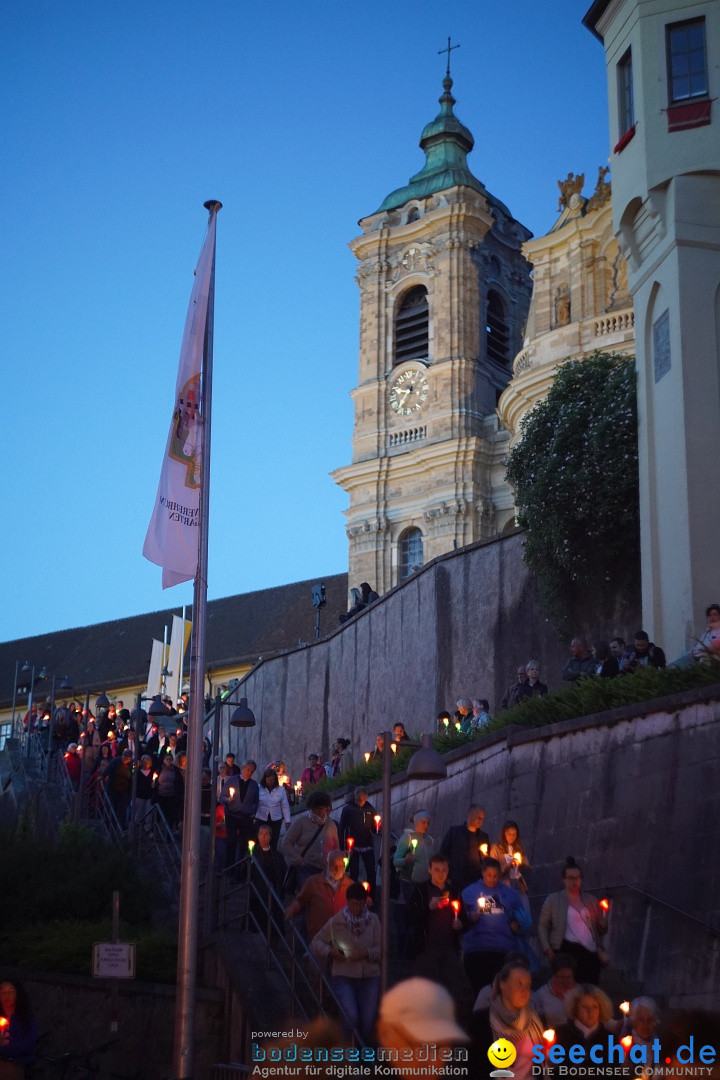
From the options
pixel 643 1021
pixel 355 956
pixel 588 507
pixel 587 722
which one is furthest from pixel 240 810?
pixel 643 1021

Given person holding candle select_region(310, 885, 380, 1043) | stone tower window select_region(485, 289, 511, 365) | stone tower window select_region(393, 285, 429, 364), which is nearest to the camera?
person holding candle select_region(310, 885, 380, 1043)

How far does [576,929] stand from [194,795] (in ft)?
12.8

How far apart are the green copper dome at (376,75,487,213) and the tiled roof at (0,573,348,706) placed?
17796 mm

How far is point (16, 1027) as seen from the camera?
13.3 metres

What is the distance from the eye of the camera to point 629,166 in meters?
24.1

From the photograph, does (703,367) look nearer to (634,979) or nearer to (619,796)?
(619,796)

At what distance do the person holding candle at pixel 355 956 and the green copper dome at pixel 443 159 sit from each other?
5328 cm

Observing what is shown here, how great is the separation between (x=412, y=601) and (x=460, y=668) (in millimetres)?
2539

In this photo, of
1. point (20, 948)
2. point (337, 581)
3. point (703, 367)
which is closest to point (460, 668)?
point (703, 367)

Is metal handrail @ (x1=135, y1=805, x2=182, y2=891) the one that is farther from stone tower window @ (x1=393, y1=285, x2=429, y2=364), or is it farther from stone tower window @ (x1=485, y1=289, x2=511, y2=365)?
stone tower window @ (x1=485, y1=289, x2=511, y2=365)

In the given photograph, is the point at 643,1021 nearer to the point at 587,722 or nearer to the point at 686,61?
the point at 587,722

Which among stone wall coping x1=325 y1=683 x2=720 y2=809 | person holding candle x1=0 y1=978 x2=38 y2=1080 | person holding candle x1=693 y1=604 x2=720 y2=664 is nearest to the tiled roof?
stone wall coping x1=325 y1=683 x2=720 y2=809

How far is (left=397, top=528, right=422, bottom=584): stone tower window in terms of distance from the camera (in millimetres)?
59812

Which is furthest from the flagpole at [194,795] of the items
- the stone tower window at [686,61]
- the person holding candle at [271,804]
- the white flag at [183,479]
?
the stone tower window at [686,61]
